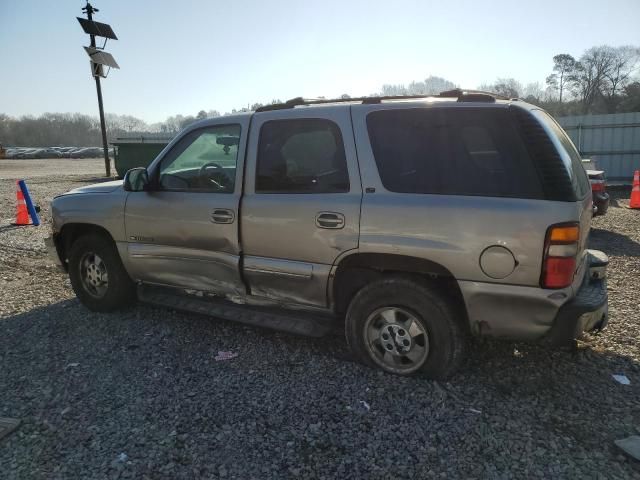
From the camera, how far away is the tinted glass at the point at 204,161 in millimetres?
3885

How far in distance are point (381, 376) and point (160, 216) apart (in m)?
2.38

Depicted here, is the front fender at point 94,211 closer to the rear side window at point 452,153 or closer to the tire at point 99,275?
the tire at point 99,275

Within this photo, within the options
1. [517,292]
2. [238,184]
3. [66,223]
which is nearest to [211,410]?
[238,184]

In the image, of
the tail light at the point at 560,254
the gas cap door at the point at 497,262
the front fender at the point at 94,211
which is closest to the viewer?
the tail light at the point at 560,254

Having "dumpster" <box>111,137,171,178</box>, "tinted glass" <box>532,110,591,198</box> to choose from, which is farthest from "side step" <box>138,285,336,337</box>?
"dumpster" <box>111,137,171,178</box>

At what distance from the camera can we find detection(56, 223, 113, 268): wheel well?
4.66m

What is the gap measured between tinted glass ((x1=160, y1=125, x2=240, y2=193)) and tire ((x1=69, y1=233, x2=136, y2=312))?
105 centimetres

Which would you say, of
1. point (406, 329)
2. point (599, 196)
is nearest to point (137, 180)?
point (406, 329)

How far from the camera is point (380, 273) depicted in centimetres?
339

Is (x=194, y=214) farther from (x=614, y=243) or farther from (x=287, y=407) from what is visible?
(x=614, y=243)

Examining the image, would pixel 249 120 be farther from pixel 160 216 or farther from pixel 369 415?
pixel 369 415

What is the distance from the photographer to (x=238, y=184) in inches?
148

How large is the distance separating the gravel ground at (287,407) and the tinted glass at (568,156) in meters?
1.39

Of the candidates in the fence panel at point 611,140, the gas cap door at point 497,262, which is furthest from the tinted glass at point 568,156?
the fence panel at point 611,140
